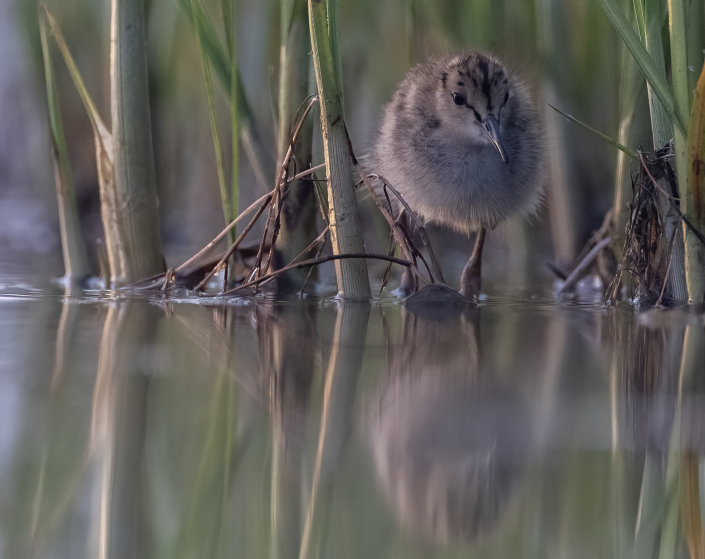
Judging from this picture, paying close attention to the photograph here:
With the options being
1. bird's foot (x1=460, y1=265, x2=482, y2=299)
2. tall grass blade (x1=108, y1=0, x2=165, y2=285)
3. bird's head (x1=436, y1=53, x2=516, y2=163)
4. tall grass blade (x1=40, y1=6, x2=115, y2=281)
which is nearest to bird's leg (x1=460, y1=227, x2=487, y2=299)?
bird's foot (x1=460, y1=265, x2=482, y2=299)

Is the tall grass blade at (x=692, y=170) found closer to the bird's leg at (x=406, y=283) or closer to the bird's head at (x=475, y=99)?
the bird's head at (x=475, y=99)

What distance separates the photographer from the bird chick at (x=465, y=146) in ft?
5.06

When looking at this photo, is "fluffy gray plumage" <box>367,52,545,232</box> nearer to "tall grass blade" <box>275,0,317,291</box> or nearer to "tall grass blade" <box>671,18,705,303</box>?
"tall grass blade" <box>275,0,317,291</box>

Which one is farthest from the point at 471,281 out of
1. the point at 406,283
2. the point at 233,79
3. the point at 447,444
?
the point at 447,444

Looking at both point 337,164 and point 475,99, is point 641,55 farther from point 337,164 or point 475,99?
point 337,164

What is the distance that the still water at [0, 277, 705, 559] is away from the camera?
0.36 meters

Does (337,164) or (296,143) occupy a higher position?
(296,143)

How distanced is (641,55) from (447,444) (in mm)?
936

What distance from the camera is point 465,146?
1593 millimetres

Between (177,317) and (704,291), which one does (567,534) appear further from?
(704,291)

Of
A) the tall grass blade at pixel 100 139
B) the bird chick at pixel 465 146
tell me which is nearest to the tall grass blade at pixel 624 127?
the bird chick at pixel 465 146

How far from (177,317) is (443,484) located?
2.61ft

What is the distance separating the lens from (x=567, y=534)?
0.36 m

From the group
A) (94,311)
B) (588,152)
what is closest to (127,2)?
(94,311)
